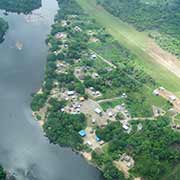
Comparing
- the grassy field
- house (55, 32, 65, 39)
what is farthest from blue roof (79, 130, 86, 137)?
house (55, 32, 65, 39)

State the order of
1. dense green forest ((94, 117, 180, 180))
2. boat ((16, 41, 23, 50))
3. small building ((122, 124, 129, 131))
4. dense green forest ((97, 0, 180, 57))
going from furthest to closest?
dense green forest ((97, 0, 180, 57)), boat ((16, 41, 23, 50)), small building ((122, 124, 129, 131)), dense green forest ((94, 117, 180, 180))

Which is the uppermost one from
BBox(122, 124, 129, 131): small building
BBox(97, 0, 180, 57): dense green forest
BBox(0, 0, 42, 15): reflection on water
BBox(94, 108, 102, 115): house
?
BBox(97, 0, 180, 57): dense green forest

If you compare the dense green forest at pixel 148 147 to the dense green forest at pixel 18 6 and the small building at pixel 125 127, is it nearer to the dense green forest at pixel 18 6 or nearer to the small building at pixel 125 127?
the small building at pixel 125 127

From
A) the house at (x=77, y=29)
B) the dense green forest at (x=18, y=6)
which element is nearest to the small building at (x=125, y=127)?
the house at (x=77, y=29)

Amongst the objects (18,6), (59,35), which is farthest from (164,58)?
(18,6)

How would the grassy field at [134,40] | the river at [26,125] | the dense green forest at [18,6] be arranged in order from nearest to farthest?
the river at [26,125] < the grassy field at [134,40] < the dense green forest at [18,6]

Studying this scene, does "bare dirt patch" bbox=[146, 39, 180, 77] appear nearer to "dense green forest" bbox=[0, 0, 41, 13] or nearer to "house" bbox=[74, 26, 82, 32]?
"house" bbox=[74, 26, 82, 32]

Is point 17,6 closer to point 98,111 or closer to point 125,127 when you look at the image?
point 98,111
